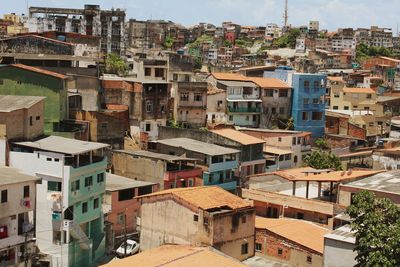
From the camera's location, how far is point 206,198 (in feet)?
110

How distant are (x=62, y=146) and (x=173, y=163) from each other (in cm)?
875

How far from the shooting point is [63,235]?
32.1 metres

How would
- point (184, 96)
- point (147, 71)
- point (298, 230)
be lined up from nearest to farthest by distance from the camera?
1. point (298, 230)
2. point (184, 96)
3. point (147, 71)

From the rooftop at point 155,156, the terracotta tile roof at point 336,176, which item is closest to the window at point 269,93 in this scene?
the rooftop at point 155,156

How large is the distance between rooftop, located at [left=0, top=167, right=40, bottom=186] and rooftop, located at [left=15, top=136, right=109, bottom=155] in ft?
6.51

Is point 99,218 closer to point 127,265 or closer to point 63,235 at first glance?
point 63,235

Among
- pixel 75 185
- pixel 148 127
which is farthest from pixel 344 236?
pixel 148 127

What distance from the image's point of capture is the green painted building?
40.0 meters

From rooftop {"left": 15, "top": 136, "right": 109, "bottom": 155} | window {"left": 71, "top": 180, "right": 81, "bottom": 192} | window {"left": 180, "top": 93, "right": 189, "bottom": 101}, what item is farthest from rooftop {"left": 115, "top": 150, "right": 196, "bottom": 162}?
window {"left": 180, "top": 93, "right": 189, "bottom": 101}

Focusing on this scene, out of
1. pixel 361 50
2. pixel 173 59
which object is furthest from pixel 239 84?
pixel 361 50

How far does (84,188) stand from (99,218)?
7.34 ft

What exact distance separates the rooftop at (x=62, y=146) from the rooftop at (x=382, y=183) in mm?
12981

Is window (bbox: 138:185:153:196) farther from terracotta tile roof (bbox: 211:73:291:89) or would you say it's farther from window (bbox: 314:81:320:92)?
window (bbox: 314:81:320:92)

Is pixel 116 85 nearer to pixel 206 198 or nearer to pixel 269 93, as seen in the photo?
pixel 269 93
